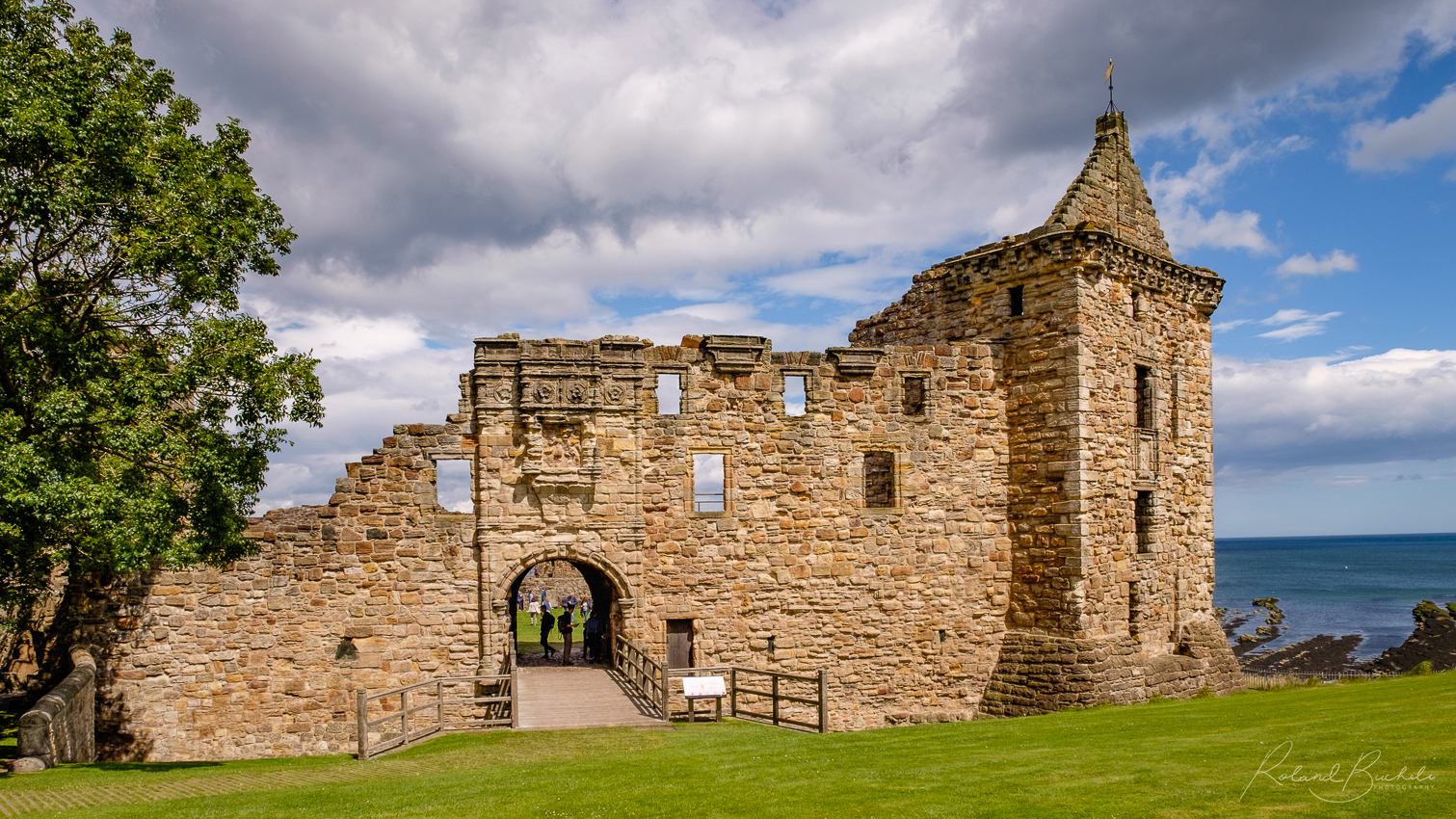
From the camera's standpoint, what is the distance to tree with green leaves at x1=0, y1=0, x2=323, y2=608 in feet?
37.2

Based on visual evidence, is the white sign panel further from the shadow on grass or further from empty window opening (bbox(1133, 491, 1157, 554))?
empty window opening (bbox(1133, 491, 1157, 554))

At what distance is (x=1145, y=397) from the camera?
829 inches

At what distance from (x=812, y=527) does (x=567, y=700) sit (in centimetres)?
631

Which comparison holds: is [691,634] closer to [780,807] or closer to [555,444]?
[555,444]

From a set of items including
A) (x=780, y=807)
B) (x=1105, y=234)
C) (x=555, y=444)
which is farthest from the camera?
(x=1105, y=234)

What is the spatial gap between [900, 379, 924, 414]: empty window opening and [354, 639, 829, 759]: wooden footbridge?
6347 mm

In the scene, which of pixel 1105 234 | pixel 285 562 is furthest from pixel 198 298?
pixel 1105 234

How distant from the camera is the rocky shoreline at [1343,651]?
36438mm

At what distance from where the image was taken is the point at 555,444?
18.1 meters

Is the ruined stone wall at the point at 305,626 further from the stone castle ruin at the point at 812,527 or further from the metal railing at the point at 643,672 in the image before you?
the metal railing at the point at 643,672

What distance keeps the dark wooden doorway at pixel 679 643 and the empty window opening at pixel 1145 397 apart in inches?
450

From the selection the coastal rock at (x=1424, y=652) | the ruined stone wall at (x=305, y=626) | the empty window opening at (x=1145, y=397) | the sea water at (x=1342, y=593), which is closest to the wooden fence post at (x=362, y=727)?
the ruined stone wall at (x=305, y=626)

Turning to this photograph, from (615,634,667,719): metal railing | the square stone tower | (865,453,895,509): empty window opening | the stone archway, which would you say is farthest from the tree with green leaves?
the square stone tower

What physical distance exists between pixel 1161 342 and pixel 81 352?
69.1ft
